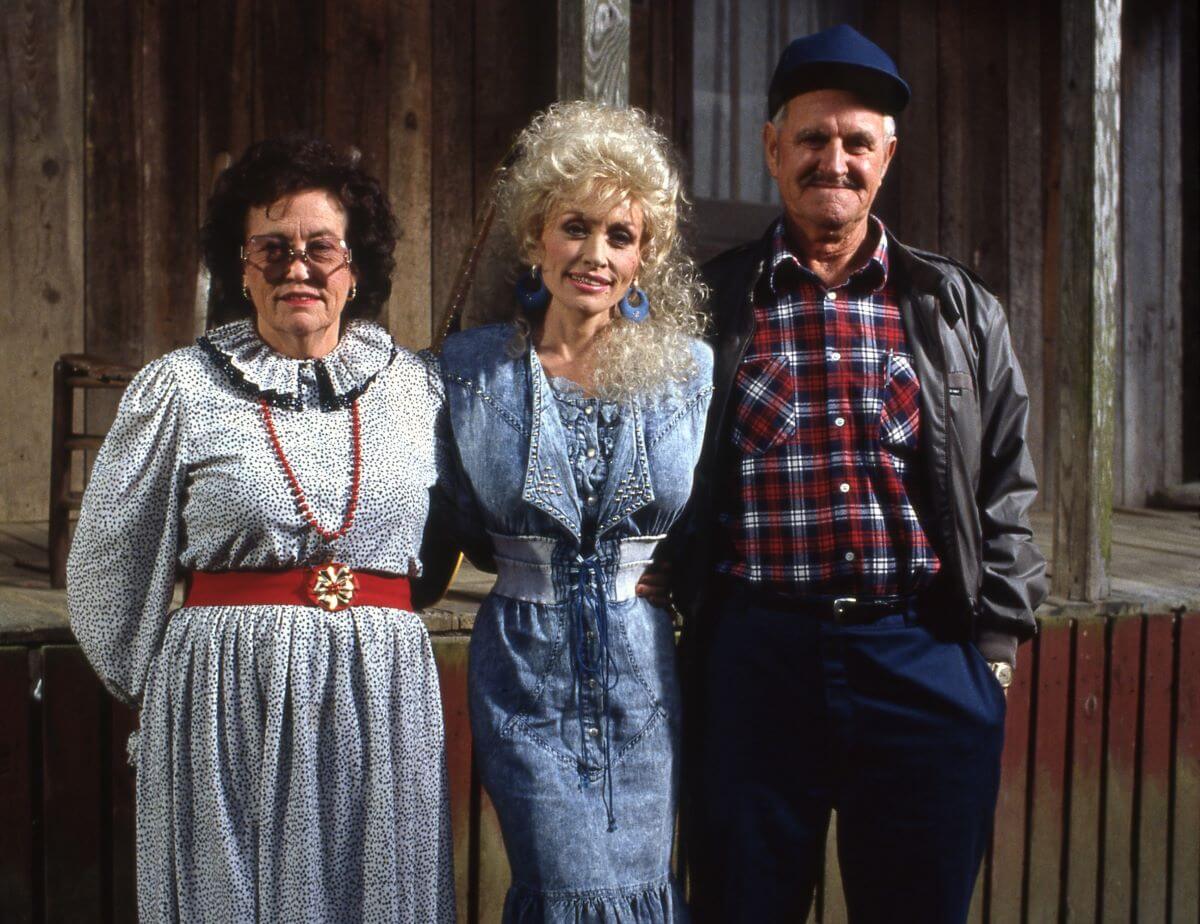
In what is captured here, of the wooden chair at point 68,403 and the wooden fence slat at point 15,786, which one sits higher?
the wooden chair at point 68,403

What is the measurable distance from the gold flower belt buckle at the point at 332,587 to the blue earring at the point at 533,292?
1.94ft

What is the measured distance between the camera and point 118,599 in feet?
7.86

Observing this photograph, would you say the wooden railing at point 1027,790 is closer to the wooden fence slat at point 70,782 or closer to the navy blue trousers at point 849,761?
the wooden fence slat at point 70,782

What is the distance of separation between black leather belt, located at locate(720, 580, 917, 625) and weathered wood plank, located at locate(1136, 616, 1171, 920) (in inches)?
91.1

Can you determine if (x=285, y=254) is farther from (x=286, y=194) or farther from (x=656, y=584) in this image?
(x=656, y=584)

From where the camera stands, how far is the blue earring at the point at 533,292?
261 cm

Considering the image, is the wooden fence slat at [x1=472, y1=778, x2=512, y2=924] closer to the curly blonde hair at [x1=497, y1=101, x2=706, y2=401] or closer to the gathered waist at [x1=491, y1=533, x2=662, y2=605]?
the gathered waist at [x1=491, y1=533, x2=662, y2=605]

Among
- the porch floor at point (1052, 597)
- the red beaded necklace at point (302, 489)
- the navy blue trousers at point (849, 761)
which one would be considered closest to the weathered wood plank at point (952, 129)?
the porch floor at point (1052, 597)

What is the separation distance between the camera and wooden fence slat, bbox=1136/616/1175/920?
4578mm

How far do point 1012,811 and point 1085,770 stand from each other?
0.30 m

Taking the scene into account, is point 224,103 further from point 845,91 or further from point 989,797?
point 989,797

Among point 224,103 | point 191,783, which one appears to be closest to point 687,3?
point 224,103

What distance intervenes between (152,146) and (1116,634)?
378 centimetres

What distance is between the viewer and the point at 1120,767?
4.59 m
